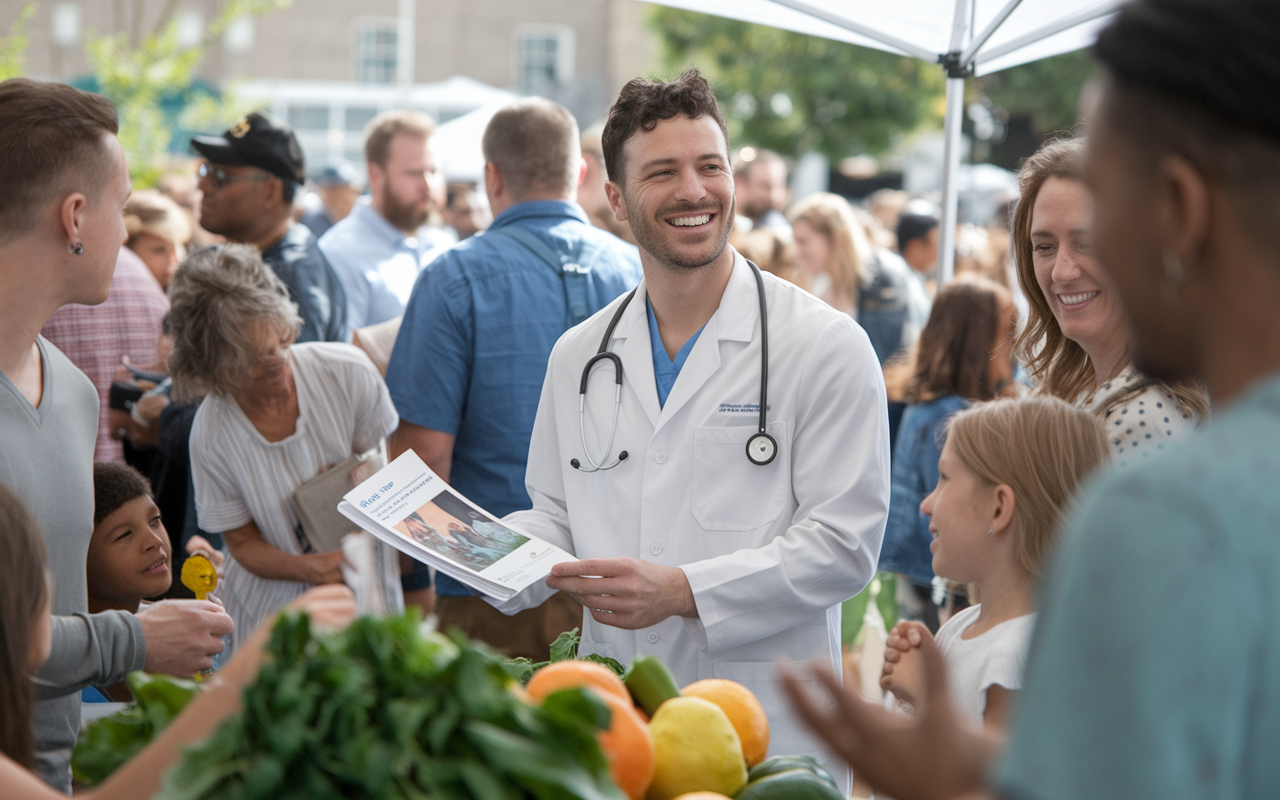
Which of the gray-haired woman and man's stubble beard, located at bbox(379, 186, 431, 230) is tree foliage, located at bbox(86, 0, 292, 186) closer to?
man's stubble beard, located at bbox(379, 186, 431, 230)

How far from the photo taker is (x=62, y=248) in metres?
2.14

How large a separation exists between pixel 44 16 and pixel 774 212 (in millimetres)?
27713

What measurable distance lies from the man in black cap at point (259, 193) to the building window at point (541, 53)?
27.9 m

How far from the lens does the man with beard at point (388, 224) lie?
5465mm

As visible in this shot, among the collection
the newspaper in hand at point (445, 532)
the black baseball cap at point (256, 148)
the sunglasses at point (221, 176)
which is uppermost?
the black baseball cap at point (256, 148)

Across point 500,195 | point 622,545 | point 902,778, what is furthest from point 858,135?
point 902,778

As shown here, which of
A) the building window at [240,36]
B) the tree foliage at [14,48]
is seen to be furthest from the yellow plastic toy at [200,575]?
the building window at [240,36]

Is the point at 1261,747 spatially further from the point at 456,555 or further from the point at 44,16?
the point at 44,16

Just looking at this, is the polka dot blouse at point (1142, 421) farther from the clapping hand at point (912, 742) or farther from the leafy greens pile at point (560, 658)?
the clapping hand at point (912, 742)

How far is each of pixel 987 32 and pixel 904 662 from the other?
8.68 feet

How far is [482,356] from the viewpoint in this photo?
376 centimetres

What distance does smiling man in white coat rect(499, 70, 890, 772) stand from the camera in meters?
2.35

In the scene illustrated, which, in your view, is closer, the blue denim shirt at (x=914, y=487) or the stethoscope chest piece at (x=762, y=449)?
the stethoscope chest piece at (x=762, y=449)

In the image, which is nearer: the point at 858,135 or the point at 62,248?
the point at 62,248
